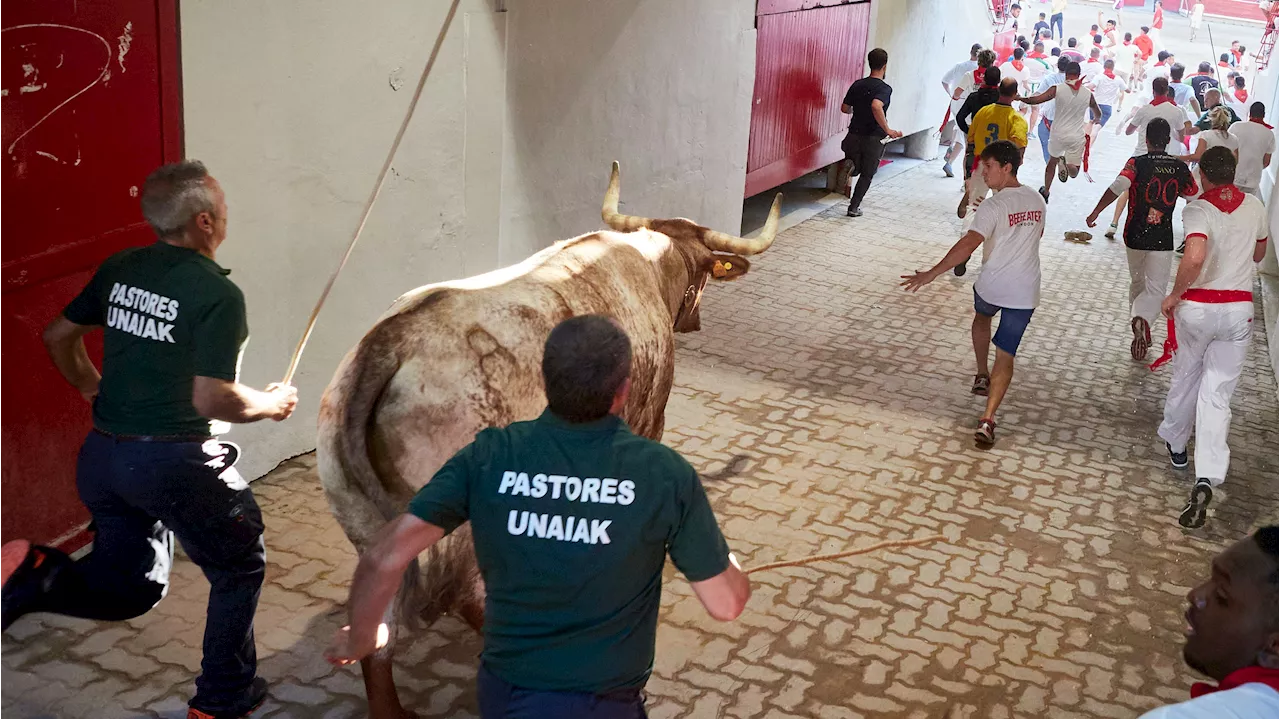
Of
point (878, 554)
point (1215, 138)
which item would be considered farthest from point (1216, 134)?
point (878, 554)

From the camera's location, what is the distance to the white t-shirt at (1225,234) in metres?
7.16

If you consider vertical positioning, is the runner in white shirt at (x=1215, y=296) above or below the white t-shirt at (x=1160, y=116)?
below

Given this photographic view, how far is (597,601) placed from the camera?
115 inches

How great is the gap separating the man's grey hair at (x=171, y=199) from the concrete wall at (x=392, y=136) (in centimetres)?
190

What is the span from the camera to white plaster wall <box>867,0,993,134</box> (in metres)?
17.5

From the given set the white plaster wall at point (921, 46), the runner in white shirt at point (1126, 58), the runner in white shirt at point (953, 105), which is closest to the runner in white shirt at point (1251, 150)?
the runner in white shirt at point (953, 105)

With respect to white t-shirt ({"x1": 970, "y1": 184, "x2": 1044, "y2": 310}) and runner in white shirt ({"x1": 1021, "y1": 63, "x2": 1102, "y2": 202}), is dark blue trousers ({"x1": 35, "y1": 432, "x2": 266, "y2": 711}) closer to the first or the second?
white t-shirt ({"x1": 970, "y1": 184, "x2": 1044, "y2": 310})

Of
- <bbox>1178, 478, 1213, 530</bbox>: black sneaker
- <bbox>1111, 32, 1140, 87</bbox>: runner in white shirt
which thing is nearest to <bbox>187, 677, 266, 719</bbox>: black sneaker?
<bbox>1178, 478, 1213, 530</bbox>: black sneaker

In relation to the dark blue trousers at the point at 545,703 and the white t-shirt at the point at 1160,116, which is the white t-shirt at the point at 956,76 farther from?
the dark blue trousers at the point at 545,703

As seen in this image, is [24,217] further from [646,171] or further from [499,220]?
[646,171]

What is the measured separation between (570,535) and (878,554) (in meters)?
4.04

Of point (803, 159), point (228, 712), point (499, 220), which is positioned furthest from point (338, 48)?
point (803, 159)

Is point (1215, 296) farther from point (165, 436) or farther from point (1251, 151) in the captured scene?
point (1251, 151)

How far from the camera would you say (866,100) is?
48.2 feet
